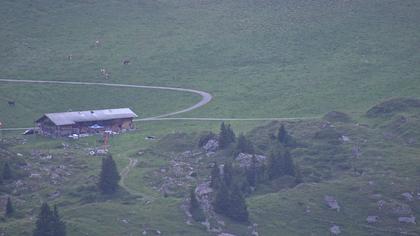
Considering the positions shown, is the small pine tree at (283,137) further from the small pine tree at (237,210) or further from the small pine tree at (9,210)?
the small pine tree at (9,210)

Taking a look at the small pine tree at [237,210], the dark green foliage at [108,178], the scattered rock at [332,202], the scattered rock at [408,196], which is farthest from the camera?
the scattered rock at [408,196]

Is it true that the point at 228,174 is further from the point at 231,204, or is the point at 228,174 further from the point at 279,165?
the point at 279,165

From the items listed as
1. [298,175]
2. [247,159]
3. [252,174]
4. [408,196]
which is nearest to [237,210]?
[252,174]

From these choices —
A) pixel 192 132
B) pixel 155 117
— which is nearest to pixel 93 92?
pixel 155 117

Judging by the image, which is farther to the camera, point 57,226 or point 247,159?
point 247,159

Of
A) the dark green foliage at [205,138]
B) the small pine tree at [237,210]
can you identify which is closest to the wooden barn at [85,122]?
the dark green foliage at [205,138]

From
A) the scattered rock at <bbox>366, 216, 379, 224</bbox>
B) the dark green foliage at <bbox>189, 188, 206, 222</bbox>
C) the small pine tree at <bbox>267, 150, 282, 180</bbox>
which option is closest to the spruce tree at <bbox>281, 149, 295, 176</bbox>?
the small pine tree at <bbox>267, 150, 282, 180</bbox>
